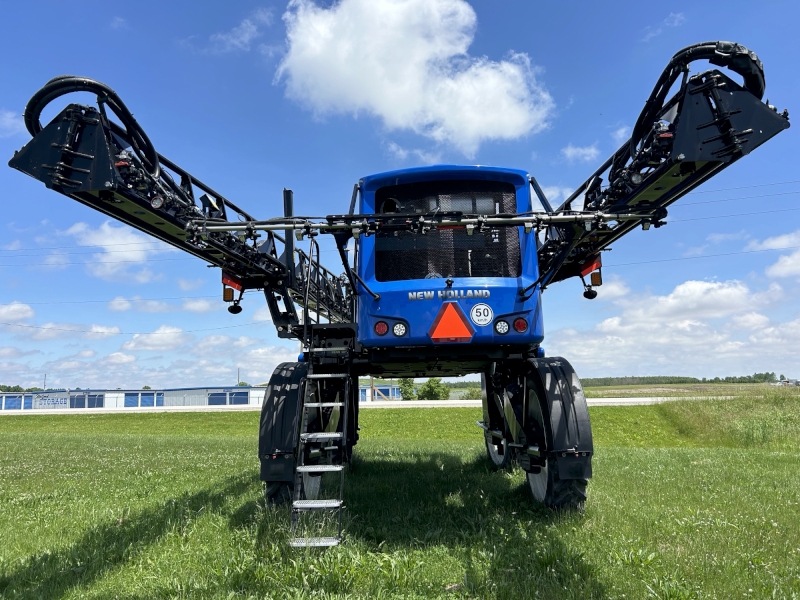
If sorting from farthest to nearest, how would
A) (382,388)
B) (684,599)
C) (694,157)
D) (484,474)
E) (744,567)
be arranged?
(382,388)
(484,474)
(694,157)
(744,567)
(684,599)

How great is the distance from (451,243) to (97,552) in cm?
458

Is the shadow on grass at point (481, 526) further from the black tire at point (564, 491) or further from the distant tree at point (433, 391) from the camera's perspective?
the distant tree at point (433, 391)

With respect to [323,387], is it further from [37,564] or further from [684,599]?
[684,599]

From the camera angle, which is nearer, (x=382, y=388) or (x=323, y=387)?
(x=323, y=387)

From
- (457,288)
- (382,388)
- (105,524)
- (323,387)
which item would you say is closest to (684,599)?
(457,288)

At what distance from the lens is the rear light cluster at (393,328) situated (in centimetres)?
541

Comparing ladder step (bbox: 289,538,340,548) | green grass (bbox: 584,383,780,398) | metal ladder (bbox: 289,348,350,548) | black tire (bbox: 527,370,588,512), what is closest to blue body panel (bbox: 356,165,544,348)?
metal ladder (bbox: 289,348,350,548)

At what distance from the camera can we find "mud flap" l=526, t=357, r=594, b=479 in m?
5.08

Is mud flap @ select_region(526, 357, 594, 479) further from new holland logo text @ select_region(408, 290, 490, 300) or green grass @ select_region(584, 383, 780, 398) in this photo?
green grass @ select_region(584, 383, 780, 398)

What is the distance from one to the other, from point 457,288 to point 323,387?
2408 millimetres

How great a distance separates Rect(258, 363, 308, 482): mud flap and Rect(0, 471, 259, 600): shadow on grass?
1.17 m

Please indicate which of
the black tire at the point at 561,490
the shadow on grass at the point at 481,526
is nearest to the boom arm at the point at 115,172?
the shadow on grass at the point at 481,526

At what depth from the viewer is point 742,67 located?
14.0 feet

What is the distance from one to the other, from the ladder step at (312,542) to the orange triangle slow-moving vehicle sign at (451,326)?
7.08 feet
